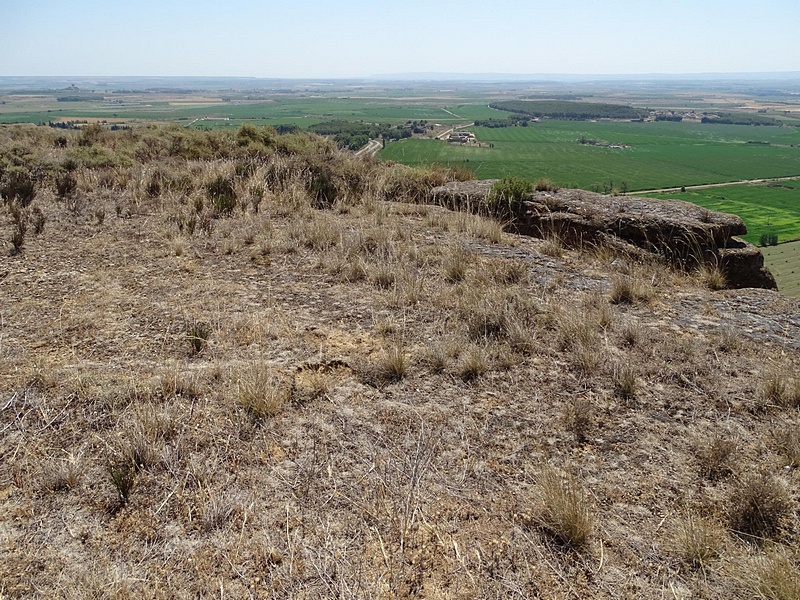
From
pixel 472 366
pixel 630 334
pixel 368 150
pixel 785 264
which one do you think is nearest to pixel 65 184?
pixel 472 366

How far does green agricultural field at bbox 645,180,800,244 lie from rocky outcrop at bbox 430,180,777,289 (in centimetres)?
3021

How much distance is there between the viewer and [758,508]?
2.25 metres

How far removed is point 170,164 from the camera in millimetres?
11047

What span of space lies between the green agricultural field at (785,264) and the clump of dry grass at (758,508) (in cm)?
1792

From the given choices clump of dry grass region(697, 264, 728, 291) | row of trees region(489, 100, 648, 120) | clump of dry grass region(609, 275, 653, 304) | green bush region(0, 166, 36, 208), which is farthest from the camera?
row of trees region(489, 100, 648, 120)

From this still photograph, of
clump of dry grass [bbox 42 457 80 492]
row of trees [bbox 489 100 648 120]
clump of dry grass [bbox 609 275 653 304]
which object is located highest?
row of trees [bbox 489 100 648 120]

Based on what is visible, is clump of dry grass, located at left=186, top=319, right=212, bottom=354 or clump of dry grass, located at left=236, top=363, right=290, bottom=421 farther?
clump of dry grass, located at left=186, top=319, right=212, bottom=354

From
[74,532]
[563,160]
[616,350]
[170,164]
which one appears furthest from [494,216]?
[563,160]

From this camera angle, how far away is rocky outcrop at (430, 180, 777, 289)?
591 centimetres

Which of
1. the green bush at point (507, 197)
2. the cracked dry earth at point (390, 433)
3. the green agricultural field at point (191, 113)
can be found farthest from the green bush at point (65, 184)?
the green agricultural field at point (191, 113)

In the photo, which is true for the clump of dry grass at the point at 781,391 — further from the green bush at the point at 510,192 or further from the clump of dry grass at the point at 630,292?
the green bush at the point at 510,192

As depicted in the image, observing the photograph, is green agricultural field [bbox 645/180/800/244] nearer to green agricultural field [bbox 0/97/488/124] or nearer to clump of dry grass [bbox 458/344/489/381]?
clump of dry grass [bbox 458/344/489/381]

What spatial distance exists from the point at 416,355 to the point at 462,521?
1574mm

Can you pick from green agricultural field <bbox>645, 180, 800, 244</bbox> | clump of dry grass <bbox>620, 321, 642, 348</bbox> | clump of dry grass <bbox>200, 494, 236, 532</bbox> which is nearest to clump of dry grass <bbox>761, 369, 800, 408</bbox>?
clump of dry grass <bbox>620, 321, 642, 348</bbox>
